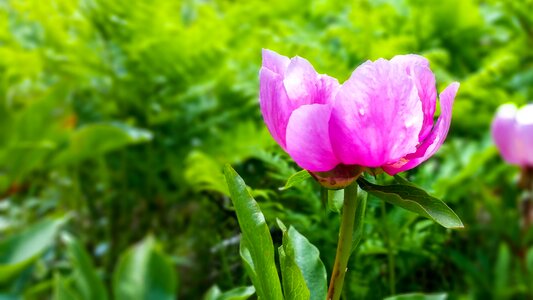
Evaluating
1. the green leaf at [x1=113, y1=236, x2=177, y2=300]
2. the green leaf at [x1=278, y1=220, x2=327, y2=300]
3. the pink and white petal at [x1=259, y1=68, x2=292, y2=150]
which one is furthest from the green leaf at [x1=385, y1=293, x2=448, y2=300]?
the green leaf at [x1=113, y1=236, x2=177, y2=300]

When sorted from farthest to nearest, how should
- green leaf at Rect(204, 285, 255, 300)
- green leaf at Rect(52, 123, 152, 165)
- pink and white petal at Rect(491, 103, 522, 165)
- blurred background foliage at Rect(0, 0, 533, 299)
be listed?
green leaf at Rect(52, 123, 152, 165) < blurred background foliage at Rect(0, 0, 533, 299) < pink and white petal at Rect(491, 103, 522, 165) < green leaf at Rect(204, 285, 255, 300)

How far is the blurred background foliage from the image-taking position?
3.72 feet

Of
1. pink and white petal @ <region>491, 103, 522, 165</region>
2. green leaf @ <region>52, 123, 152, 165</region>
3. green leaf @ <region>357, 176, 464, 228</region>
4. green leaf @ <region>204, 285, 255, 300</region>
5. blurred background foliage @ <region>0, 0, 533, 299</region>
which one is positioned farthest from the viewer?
green leaf @ <region>52, 123, 152, 165</region>

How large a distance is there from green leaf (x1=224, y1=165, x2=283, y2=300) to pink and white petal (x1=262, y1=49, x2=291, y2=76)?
0.06 meters

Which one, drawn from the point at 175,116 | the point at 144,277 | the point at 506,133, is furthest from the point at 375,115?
the point at 175,116

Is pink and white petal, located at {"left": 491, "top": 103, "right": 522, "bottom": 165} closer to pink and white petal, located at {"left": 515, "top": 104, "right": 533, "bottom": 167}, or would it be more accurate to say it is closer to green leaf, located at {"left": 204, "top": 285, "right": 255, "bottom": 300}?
pink and white petal, located at {"left": 515, "top": 104, "right": 533, "bottom": 167}

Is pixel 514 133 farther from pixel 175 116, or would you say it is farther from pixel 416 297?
pixel 175 116

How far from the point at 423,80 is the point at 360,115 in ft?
0.13

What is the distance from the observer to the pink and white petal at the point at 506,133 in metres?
1.00

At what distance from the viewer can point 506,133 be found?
39.2 inches

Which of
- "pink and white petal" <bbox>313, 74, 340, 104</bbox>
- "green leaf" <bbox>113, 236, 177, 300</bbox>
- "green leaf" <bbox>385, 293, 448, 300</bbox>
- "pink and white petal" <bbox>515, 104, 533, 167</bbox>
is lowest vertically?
"green leaf" <bbox>385, 293, 448, 300</bbox>

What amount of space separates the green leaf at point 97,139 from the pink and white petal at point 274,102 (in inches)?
34.2

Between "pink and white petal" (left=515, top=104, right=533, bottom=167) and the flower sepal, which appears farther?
"pink and white petal" (left=515, top=104, right=533, bottom=167)

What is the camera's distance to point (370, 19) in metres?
1.14
